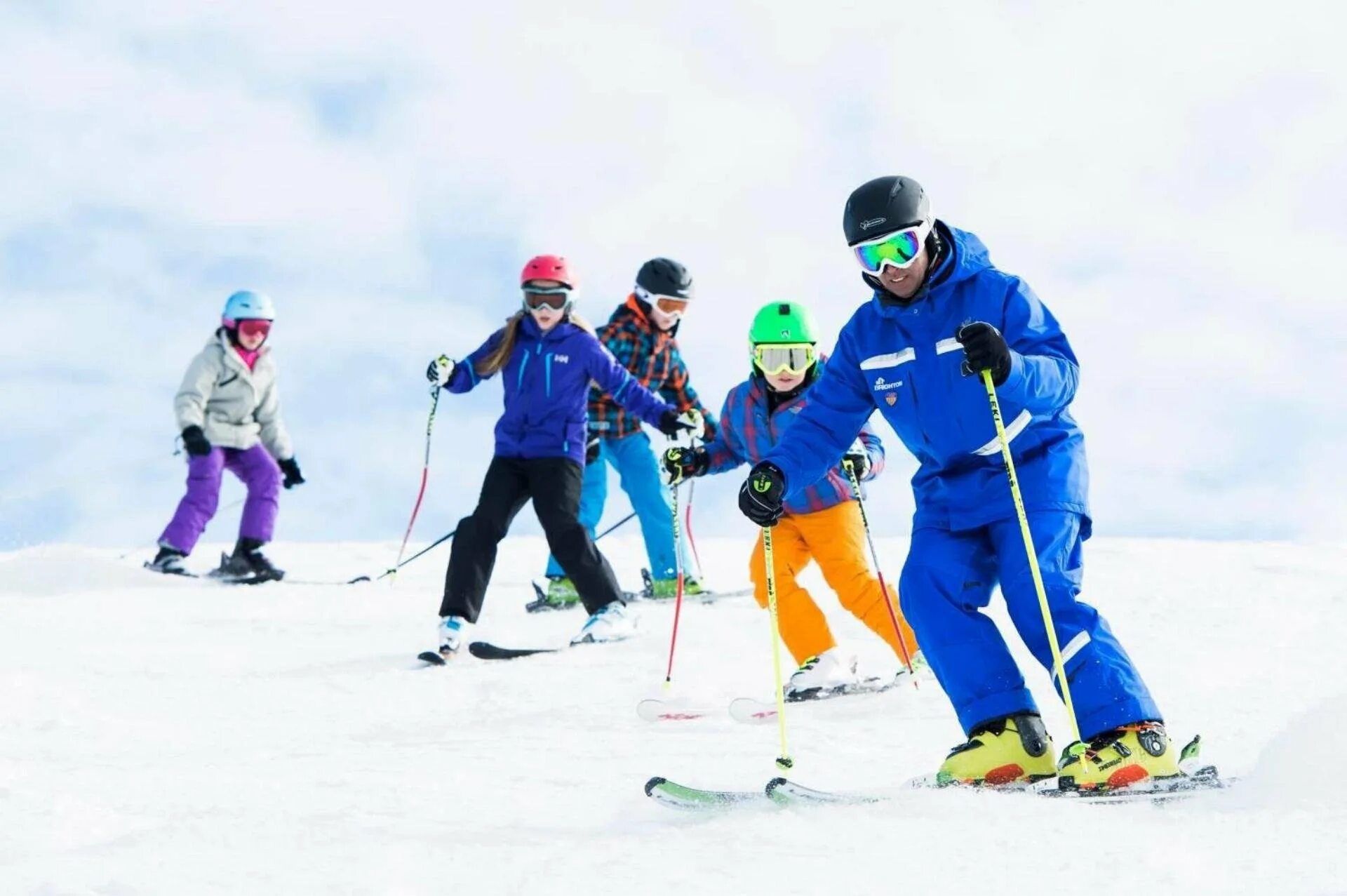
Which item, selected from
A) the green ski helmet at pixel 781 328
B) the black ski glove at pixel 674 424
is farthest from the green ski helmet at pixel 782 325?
the black ski glove at pixel 674 424

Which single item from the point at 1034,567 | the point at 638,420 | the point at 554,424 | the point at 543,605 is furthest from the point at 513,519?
the point at 1034,567

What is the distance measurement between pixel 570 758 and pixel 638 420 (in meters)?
5.62

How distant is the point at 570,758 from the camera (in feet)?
14.3

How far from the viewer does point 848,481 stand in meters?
6.08

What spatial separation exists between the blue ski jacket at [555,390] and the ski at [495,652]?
41.9 inches

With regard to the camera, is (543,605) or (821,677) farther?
(543,605)

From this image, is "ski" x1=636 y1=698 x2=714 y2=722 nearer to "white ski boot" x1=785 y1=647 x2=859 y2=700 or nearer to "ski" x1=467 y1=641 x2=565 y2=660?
"white ski boot" x1=785 y1=647 x2=859 y2=700

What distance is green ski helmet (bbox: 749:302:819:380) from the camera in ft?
20.5

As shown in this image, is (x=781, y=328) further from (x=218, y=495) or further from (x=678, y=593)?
(x=218, y=495)

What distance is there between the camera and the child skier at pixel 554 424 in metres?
7.34

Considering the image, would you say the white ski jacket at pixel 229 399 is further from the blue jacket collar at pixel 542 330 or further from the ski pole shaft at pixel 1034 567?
the ski pole shaft at pixel 1034 567

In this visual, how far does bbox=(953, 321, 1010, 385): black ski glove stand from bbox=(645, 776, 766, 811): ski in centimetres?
121

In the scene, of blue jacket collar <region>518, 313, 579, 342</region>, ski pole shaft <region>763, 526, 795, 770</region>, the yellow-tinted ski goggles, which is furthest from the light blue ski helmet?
ski pole shaft <region>763, 526, 795, 770</region>

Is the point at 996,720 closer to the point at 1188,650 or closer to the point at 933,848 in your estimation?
the point at 933,848
